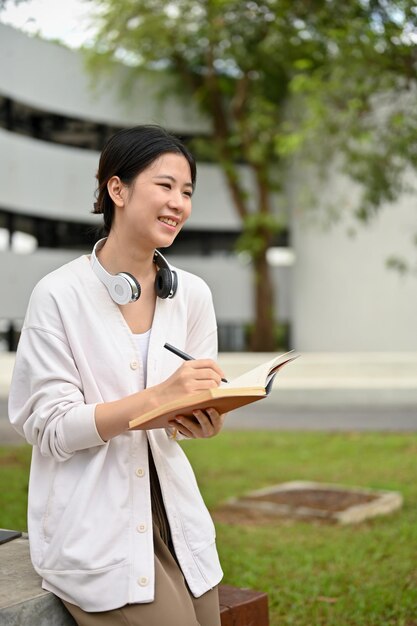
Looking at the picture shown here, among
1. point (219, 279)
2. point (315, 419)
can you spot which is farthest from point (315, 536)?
point (219, 279)

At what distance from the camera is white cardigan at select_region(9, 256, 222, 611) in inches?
81.7

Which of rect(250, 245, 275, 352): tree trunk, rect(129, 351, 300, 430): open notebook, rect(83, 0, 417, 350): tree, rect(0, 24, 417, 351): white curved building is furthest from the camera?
rect(250, 245, 275, 352): tree trunk

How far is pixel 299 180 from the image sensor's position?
21.8 meters

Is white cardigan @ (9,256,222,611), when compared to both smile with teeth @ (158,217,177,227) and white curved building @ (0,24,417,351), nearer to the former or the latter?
smile with teeth @ (158,217,177,227)

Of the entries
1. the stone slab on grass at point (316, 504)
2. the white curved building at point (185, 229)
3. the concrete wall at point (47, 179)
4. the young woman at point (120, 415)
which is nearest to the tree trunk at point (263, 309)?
the white curved building at point (185, 229)

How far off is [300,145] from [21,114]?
28.1 feet

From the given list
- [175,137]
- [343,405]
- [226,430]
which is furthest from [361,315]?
[175,137]

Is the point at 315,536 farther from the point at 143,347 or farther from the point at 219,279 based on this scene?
the point at 219,279

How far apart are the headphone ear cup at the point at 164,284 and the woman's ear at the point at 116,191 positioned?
233mm

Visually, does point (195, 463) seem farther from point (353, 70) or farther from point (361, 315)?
point (361, 315)

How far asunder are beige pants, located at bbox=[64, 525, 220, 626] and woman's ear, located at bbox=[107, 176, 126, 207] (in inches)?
35.5

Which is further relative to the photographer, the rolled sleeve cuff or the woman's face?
the woman's face

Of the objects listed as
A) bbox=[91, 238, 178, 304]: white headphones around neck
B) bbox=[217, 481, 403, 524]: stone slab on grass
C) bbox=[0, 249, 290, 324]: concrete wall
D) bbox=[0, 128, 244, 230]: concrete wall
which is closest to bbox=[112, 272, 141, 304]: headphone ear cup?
bbox=[91, 238, 178, 304]: white headphones around neck

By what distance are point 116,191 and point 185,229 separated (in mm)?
20283
